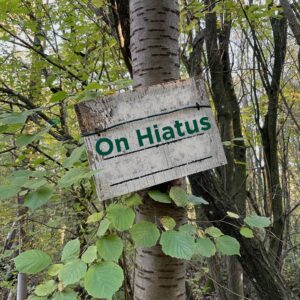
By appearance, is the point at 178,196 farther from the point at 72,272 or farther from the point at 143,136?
the point at 72,272

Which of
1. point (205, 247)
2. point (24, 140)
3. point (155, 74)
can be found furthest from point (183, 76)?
point (205, 247)

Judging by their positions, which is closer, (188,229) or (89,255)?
(89,255)

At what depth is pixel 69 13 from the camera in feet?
8.84

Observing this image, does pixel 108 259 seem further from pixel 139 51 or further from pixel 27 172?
pixel 139 51

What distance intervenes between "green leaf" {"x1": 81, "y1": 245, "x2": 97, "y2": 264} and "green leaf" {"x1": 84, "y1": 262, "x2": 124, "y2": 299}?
0.01 m

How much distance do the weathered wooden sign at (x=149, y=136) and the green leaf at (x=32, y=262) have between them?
0.16 m

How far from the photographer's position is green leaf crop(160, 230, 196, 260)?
0.62 metres

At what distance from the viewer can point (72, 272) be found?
1.84ft

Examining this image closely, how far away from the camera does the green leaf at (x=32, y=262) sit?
0.59 m

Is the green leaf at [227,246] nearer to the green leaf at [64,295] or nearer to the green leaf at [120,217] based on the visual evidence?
the green leaf at [120,217]

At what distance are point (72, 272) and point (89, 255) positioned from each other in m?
0.04

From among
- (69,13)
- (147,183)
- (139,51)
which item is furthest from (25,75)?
(147,183)

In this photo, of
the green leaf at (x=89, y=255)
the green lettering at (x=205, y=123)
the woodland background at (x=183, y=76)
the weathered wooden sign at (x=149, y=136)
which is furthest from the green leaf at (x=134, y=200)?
the woodland background at (x=183, y=76)

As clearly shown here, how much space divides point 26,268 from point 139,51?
0.58 m
